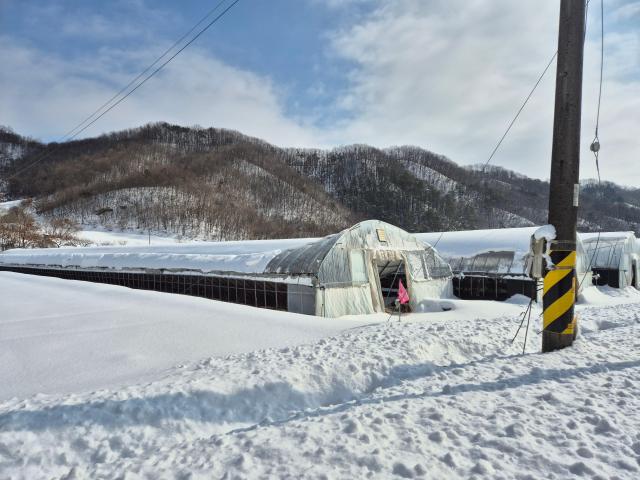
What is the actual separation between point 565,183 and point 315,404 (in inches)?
183

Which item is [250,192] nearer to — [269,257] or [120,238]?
[120,238]

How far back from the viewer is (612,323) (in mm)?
8164

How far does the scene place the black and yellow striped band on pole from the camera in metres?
5.45

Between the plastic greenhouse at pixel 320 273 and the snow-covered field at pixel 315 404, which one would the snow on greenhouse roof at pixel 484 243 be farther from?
the snow-covered field at pixel 315 404

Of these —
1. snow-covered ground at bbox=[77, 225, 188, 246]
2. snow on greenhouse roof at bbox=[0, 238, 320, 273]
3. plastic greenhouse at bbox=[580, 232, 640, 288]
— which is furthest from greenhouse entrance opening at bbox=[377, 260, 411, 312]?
snow-covered ground at bbox=[77, 225, 188, 246]

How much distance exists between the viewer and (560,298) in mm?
5500

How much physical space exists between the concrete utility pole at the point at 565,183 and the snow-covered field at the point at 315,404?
536mm

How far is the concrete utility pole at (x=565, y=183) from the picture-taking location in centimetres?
547

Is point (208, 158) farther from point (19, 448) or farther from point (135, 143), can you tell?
point (19, 448)

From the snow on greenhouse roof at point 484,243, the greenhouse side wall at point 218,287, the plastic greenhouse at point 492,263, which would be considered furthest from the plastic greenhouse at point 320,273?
the snow on greenhouse roof at point 484,243

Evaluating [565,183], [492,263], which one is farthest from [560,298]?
[492,263]

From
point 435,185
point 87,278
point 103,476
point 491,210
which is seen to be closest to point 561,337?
point 103,476

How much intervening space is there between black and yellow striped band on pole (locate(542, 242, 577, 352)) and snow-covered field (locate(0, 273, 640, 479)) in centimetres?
38

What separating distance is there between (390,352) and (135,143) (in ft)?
504
